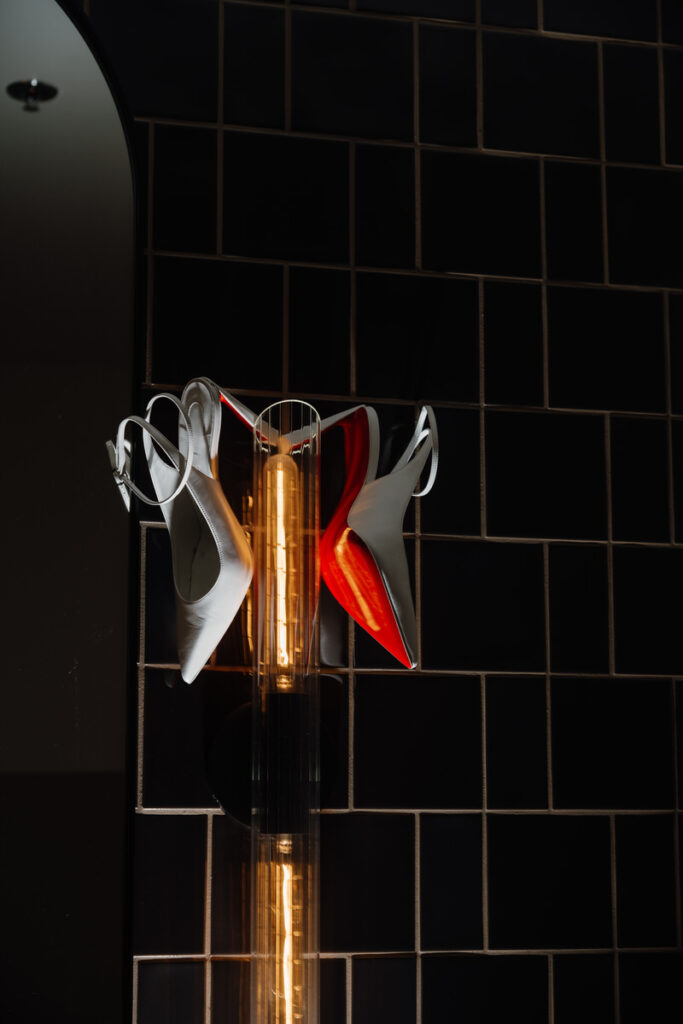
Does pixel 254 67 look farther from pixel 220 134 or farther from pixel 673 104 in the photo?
pixel 673 104

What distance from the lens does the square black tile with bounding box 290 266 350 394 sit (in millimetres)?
1469

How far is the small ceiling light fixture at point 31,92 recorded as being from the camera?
4.61ft

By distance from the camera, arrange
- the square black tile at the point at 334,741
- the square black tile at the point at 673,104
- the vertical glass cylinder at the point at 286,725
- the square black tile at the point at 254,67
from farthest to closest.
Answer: the square black tile at the point at 673,104, the square black tile at the point at 254,67, the square black tile at the point at 334,741, the vertical glass cylinder at the point at 286,725

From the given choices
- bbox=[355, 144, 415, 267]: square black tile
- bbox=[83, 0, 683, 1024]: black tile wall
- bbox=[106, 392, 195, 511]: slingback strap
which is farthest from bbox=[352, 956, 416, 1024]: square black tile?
bbox=[355, 144, 415, 267]: square black tile

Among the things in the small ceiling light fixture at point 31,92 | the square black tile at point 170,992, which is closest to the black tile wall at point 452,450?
the square black tile at point 170,992

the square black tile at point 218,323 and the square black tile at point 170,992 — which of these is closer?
the square black tile at point 170,992

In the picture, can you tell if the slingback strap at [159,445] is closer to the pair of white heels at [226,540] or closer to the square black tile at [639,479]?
the pair of white heels at [226,540]

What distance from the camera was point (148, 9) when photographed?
4.91ft

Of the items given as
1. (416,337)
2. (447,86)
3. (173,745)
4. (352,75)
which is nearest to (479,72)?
(447,86)

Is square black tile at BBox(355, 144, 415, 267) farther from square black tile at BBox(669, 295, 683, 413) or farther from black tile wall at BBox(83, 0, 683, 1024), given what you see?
square black tile at BBox(669, 295, 683, 413)

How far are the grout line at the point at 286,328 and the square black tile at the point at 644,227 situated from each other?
1.44ft

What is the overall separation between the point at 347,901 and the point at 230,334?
0.71 metres

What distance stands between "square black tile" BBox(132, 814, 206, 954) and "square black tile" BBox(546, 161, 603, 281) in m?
0.86

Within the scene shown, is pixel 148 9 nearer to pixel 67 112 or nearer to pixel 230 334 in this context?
pixel 67 112
